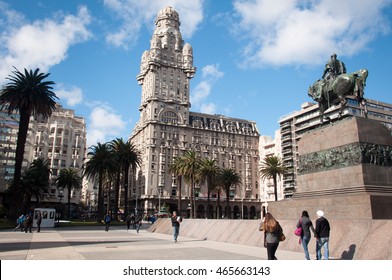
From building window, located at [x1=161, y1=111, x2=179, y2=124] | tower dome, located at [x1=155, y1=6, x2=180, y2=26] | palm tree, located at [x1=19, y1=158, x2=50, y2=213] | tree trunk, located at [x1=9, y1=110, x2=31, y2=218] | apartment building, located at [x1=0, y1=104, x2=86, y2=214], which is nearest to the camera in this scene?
tree trunk, located at [x1=9, y1=110, x2=31, y2=218]

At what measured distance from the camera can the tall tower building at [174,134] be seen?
10456 cm

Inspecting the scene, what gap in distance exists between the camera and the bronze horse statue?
20047 millimetres

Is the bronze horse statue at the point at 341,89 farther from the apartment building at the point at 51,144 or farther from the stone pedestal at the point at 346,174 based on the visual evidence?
the apartment building at the point at 51,144

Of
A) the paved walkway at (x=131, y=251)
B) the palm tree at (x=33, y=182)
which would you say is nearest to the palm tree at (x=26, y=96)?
the palm tree at (x=33, y=182)

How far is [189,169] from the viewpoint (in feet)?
238

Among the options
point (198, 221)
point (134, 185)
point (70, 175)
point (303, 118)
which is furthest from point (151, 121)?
point (198, 221)

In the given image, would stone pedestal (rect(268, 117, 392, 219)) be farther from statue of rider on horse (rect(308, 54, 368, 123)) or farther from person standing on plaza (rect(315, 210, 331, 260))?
person standing on plaza (rect(315, 210, 331, 260))

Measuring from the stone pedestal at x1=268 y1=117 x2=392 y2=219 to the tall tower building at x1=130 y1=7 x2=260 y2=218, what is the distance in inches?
3185

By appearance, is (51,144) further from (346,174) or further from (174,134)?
(346,174)

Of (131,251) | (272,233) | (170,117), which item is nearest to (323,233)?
(272,233)

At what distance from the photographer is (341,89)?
68.0 feet

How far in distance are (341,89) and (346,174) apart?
19.1 ft

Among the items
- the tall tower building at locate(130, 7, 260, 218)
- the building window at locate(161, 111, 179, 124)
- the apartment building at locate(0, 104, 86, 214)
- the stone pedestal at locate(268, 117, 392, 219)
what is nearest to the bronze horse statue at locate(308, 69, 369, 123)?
the stone pedestal at locate(268, 117, 392, 219)

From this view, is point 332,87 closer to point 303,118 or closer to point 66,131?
point 303,118
